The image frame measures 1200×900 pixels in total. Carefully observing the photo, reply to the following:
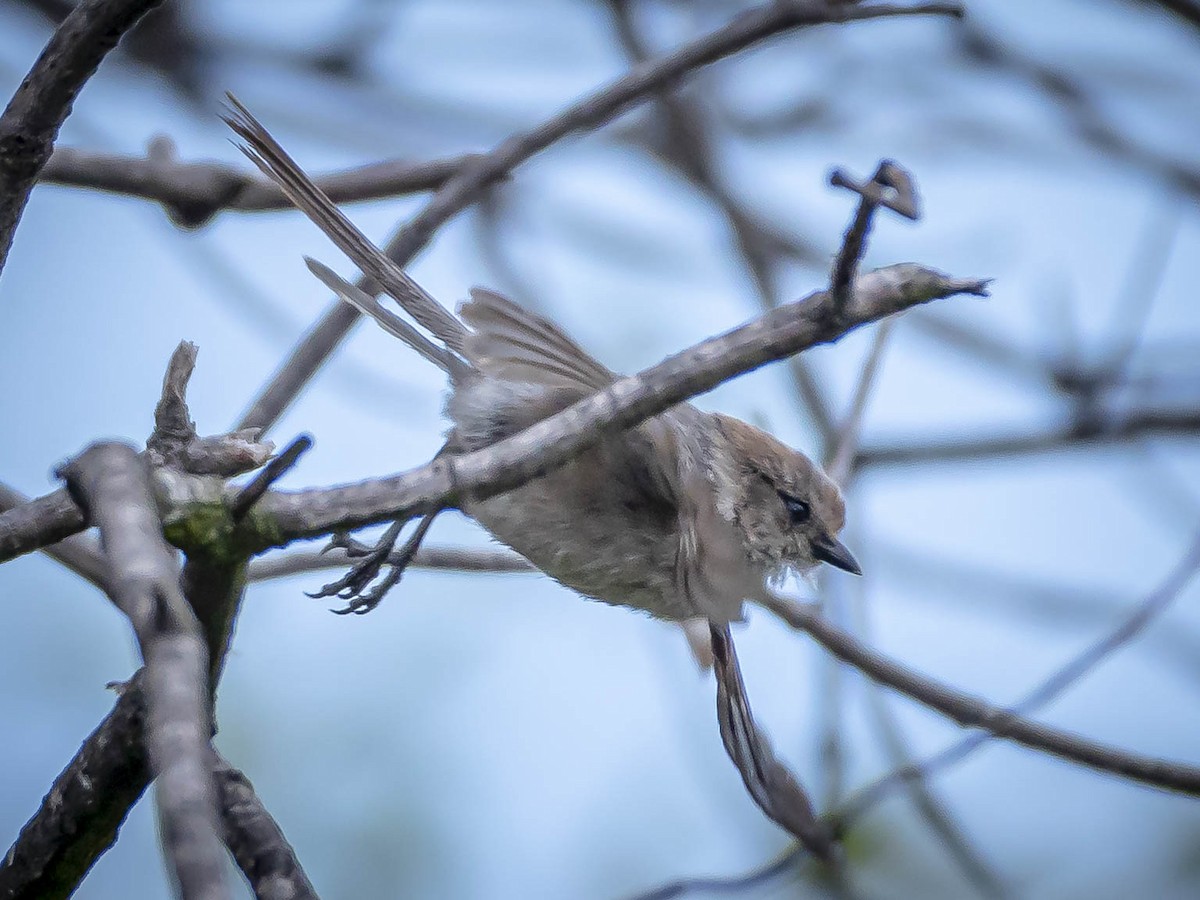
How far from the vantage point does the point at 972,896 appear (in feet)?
13.2

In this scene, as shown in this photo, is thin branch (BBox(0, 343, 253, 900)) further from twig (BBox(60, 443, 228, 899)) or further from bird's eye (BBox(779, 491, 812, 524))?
bird's eye (BBox(779, 491, 812, 524))

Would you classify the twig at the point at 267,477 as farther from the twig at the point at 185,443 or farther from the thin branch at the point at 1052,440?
the thin branch at the point at 1052,440

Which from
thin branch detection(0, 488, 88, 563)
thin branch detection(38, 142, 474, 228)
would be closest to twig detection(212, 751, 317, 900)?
thin branch detection(0, 488, 88, 563)

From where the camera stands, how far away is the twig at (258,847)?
7.52 ft

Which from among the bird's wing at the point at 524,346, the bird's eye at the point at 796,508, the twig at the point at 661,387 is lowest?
the twig at the point at 661,387

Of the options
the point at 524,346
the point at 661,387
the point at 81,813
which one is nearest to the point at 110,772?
the point at 81,813

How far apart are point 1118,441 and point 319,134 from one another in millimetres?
4036

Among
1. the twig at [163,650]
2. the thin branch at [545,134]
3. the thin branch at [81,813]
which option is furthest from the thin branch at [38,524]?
the thin branch at [545,134]

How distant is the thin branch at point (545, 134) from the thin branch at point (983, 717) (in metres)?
1.54

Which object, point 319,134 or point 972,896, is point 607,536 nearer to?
point 972,896

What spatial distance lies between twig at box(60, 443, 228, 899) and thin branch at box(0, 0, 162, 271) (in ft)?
2.21

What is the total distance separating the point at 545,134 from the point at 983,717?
7.00 ft

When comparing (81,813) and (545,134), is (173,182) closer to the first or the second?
(545,134)

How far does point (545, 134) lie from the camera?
3885 mm
